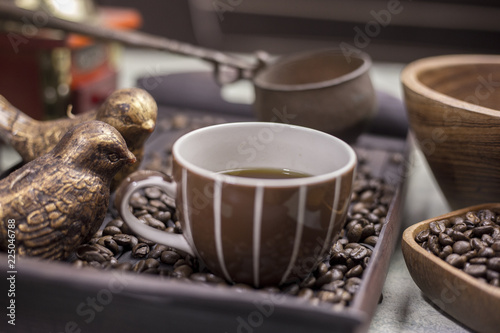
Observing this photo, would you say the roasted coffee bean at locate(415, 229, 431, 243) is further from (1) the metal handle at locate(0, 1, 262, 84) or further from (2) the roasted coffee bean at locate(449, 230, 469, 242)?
(1) the metal handle at locate(0, 1, 262, 84)

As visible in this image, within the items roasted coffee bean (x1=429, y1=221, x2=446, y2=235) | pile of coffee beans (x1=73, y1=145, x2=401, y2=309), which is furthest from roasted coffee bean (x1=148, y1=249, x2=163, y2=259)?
roasted coffee bean (x1=429, y1=221, x2=446, y2=235)

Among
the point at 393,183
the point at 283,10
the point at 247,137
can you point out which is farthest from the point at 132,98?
the point at 283,10

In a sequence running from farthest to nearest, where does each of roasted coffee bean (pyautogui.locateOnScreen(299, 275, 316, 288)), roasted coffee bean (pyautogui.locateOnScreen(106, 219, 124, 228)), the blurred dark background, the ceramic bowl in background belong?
the blurred dark background < the ceramic bowl in background < roasted coffee bean (pyautogui.locateOnScreen(106, 219, 124, 228)) < roasted coffee bean (pyautogui.locateOnScreen(299, 275, 316, 288))

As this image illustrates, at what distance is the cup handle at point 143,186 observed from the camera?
536 millimetres

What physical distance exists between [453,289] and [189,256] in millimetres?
270

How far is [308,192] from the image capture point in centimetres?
48

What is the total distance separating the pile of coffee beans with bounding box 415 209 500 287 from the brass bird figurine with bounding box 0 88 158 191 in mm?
350

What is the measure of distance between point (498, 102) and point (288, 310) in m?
0.54

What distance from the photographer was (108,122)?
0.64 m

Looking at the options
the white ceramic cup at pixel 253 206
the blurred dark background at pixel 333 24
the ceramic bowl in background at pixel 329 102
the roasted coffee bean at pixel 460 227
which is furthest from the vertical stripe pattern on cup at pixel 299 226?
the blurred dark background at pixel 333 24

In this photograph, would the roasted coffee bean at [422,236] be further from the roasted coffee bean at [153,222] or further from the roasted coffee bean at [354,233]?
the roasted coffee bean at [153,222]

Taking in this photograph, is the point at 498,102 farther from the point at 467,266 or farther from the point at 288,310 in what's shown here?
the point at 288,310

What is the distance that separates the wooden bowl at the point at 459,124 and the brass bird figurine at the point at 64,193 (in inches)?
14.8

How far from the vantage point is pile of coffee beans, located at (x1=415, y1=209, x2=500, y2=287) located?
1.73 ft
